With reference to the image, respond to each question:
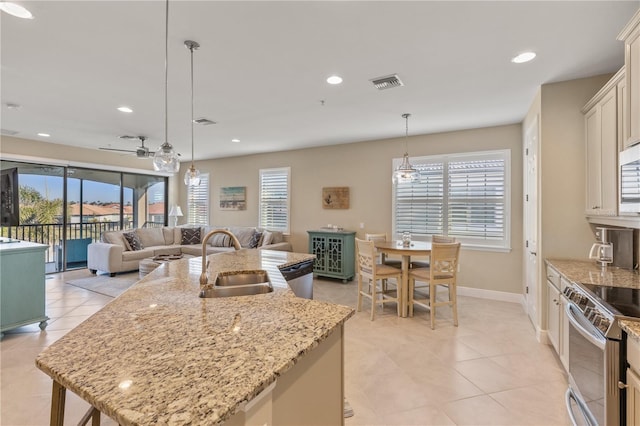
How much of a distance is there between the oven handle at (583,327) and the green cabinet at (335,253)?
3703 mm

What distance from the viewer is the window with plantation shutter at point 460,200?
4590 mm

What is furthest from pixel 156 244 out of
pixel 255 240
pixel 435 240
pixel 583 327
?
pixel 583 327

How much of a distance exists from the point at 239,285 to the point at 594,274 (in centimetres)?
276

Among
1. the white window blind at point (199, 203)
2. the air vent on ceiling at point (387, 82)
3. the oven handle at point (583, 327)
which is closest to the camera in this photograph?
the oven handle at point (583, 327)

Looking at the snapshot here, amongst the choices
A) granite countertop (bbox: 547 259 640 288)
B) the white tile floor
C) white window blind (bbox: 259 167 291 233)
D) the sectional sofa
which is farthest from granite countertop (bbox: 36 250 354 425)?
white window blind (bbox: 259 167 291 233)

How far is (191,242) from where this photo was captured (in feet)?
23.9

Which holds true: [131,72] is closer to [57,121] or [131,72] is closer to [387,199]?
[57,121]

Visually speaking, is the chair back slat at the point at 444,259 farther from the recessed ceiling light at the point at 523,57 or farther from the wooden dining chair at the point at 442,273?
the recessed ceiling light at the point at 523,57

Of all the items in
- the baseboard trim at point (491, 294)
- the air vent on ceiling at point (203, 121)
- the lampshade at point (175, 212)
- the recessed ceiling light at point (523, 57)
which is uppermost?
the air vent on ceiling at point (203, 121)

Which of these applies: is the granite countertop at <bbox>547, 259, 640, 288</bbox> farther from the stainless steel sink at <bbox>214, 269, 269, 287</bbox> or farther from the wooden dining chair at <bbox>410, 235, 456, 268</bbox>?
the stainless steel sink at <bbox>214, 269, 269, 287</bbox>

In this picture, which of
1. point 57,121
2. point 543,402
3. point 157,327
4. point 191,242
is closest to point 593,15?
point 543,402

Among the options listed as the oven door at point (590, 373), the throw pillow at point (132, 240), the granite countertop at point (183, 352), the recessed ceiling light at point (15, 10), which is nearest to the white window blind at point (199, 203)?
the throw pillow at point (132, 240)

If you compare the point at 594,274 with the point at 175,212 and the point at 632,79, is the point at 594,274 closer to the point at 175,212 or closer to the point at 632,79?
the point at 632,79

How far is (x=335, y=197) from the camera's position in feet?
19.9
